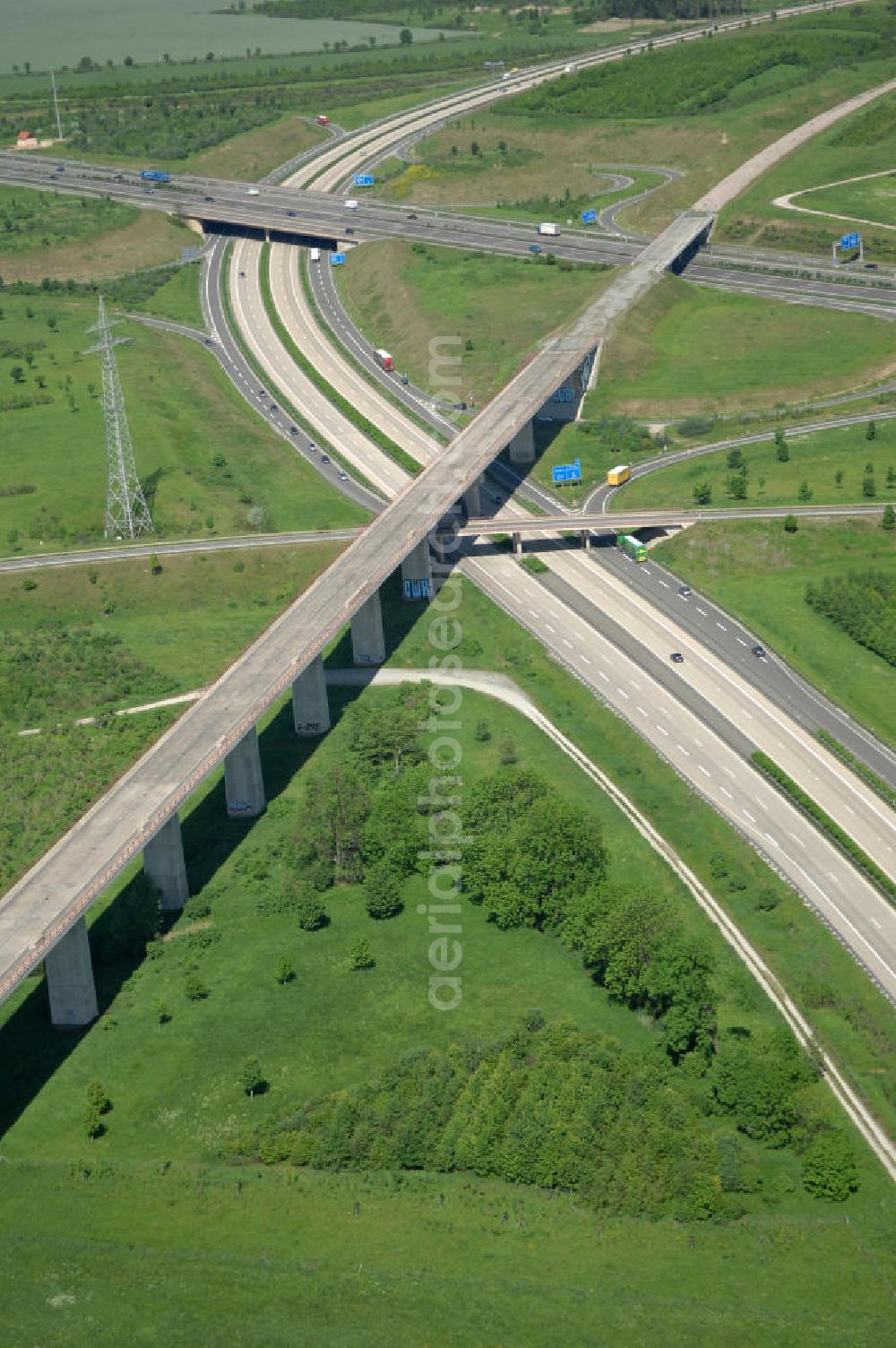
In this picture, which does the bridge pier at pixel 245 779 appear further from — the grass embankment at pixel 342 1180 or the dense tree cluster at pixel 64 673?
the dense tree cluster at pixel 64 673

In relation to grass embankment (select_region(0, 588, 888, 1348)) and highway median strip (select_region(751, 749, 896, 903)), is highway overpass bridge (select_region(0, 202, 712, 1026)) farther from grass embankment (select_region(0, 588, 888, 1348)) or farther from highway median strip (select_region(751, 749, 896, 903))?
highway median strip (select_region(751, 749, 896, 903))

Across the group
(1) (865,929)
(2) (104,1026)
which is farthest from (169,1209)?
(1) (865,929)

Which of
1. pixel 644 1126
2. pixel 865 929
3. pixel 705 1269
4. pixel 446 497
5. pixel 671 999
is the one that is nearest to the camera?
pixel 705 1269

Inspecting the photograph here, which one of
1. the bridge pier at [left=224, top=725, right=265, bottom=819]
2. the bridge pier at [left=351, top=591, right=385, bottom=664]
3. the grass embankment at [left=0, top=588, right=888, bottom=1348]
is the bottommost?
the grass embankment at [left=0, top=588, right=888, bottom=1348]

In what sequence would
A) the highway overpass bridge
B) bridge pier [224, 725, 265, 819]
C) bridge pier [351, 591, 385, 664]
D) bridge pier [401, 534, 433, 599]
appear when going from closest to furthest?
the highway overpass bridge
bridge pier [224, 725, 265, 819]
bridge pier [351, 591, 385, 664]
bridge pier [401, 534, 433, 599]

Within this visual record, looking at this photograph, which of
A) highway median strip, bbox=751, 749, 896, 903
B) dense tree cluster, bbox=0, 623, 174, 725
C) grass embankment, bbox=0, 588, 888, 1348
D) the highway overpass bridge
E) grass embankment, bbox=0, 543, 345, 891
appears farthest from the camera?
dense tree cluster, bbox=0, 623, 174, 725

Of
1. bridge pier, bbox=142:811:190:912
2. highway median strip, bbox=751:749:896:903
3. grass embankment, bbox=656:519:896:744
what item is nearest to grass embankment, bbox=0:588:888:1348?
bridge pier, bbox=142:811:190:912

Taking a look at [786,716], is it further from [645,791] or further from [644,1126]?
[644,1126]
